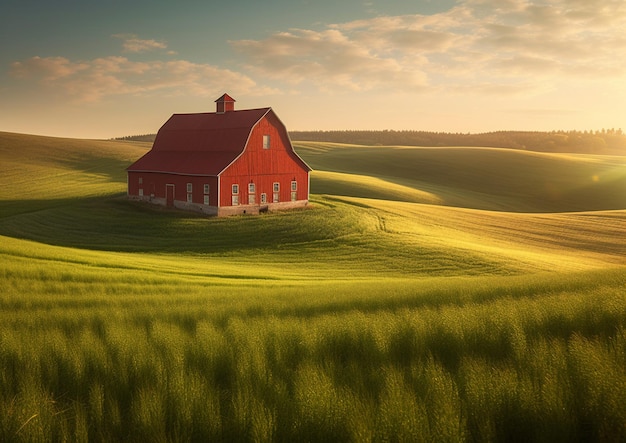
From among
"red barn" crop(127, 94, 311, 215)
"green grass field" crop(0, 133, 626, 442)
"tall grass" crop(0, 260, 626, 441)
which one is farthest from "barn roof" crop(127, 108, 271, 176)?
"tall grass" crop(0, 260, 626, 441)

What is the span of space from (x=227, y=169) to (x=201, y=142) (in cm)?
795

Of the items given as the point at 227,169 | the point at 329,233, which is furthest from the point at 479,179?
the point at 329,233

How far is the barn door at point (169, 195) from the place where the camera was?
49.0 m

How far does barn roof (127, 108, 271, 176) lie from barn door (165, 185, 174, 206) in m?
1.47

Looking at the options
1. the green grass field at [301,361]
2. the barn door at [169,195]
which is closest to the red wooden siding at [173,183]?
the barn door at [169,195]

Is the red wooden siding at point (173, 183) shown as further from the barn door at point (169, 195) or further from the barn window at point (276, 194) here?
the barn window at point (276, 194)

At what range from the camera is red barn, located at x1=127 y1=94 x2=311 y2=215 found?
148ft

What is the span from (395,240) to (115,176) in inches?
1815

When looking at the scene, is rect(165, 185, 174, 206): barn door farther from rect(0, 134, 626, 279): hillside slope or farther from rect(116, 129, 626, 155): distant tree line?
rect(116, 129, 626, 155): distant tree line

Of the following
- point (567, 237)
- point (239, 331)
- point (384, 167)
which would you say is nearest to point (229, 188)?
point (567, 237)

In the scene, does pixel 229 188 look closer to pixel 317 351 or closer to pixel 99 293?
pixel 99 293

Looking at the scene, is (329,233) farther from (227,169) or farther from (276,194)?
(276,194)

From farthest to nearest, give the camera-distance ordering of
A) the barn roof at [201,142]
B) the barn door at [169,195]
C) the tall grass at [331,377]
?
the barn door at [169,195], the barn roof at [201,142], the tall grass at [331,377]

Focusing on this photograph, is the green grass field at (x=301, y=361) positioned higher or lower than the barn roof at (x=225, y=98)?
lower
